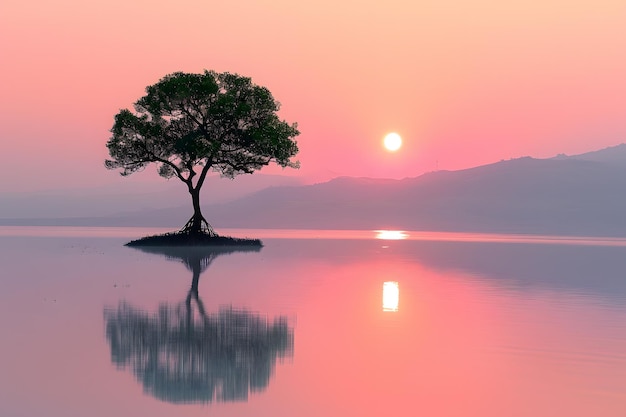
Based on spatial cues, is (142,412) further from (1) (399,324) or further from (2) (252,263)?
(2) (252,263)

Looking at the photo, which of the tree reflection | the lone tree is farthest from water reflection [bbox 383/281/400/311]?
the lone tree

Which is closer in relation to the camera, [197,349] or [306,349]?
[197,349]

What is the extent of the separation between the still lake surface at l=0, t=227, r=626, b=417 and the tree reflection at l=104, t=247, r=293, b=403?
0.06m

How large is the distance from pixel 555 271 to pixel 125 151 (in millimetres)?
50798

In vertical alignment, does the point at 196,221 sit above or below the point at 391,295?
above

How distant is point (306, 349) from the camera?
20609 mm

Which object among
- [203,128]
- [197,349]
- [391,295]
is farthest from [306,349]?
[203,128]

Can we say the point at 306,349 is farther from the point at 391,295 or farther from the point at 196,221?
the point at 196,221

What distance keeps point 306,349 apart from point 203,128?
70813 mm

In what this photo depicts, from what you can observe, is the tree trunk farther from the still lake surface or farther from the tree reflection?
the tree reflection

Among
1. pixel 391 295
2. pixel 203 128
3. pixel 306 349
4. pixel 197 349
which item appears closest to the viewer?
pixel 197 349

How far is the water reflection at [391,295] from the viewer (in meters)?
31.4

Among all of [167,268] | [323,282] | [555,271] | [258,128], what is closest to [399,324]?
[323,282]

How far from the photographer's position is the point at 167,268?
52.8 metres
